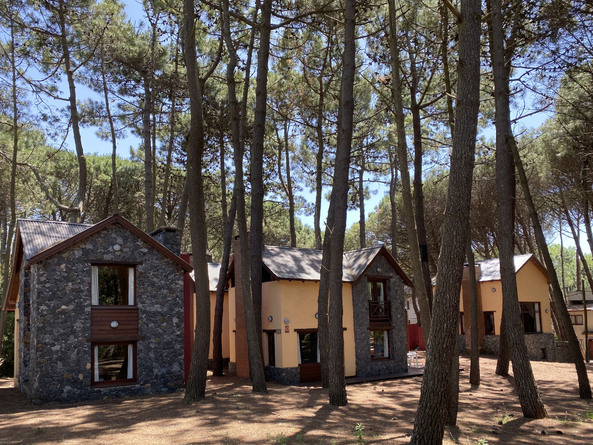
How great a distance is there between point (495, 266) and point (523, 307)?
2.48m

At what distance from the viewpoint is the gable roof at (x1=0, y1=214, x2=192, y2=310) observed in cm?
1303

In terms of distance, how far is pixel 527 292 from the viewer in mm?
25484

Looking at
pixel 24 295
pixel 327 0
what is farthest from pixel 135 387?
pixel 327 0

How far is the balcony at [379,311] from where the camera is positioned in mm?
18875

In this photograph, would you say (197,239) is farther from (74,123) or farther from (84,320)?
(74,123)

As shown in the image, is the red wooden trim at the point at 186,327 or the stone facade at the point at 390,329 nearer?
→ the red wooden trim at the point at 186,327

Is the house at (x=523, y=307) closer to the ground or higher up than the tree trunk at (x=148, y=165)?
closer to the ground

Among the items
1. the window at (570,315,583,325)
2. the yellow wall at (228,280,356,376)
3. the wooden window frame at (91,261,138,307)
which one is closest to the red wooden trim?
the wooden window frame at (91,261,138,307)

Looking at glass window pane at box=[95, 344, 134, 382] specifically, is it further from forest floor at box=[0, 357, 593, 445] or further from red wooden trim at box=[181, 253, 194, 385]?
red wooden trim at box=[181, 253, 194, 385]

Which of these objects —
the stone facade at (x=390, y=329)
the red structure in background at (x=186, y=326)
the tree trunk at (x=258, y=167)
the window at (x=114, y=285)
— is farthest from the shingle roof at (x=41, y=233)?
the stone facade at (x=390, y=329)

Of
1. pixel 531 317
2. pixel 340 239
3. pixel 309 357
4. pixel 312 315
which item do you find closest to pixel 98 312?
pixel 340 239

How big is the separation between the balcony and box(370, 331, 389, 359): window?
60 cm

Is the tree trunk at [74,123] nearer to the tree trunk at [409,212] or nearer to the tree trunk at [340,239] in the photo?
the tree trunk at [340,239]

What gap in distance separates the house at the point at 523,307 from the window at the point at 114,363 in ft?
56.2
